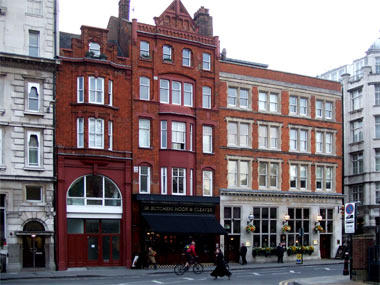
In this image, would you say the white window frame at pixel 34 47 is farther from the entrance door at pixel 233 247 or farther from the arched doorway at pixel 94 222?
the entrance door at pixel 233 247

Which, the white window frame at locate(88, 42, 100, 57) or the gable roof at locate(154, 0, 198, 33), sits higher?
the gable roof at locate(154, 0, 198, 33)

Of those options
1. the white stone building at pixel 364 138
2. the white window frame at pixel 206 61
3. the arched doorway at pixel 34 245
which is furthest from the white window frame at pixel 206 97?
the white stone building at pixel 364 138

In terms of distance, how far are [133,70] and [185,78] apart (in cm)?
462

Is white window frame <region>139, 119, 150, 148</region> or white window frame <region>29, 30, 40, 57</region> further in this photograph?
white window frame <region>139, 119, 150, 148</region>

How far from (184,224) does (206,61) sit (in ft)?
43.6

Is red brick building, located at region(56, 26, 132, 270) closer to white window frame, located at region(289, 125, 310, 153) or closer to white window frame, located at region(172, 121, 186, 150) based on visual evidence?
white window frame, located at region(172, 121, 186, 150)

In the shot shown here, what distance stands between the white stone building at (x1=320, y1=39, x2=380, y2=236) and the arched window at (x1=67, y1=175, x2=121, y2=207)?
30617 millimetres

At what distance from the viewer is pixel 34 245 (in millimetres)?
42188

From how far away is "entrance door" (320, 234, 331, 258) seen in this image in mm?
57344

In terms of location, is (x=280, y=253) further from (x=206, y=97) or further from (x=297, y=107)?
(x=206, y=97)

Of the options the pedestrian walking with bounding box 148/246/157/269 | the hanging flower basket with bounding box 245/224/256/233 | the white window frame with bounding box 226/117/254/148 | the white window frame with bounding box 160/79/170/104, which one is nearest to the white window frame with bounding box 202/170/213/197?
the white window frame with bounding box 226/117/254/148

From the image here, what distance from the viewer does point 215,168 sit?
51219 millimetres

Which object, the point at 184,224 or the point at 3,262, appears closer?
the point at 3,262

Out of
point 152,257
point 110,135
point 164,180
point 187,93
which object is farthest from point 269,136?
point 152,257
